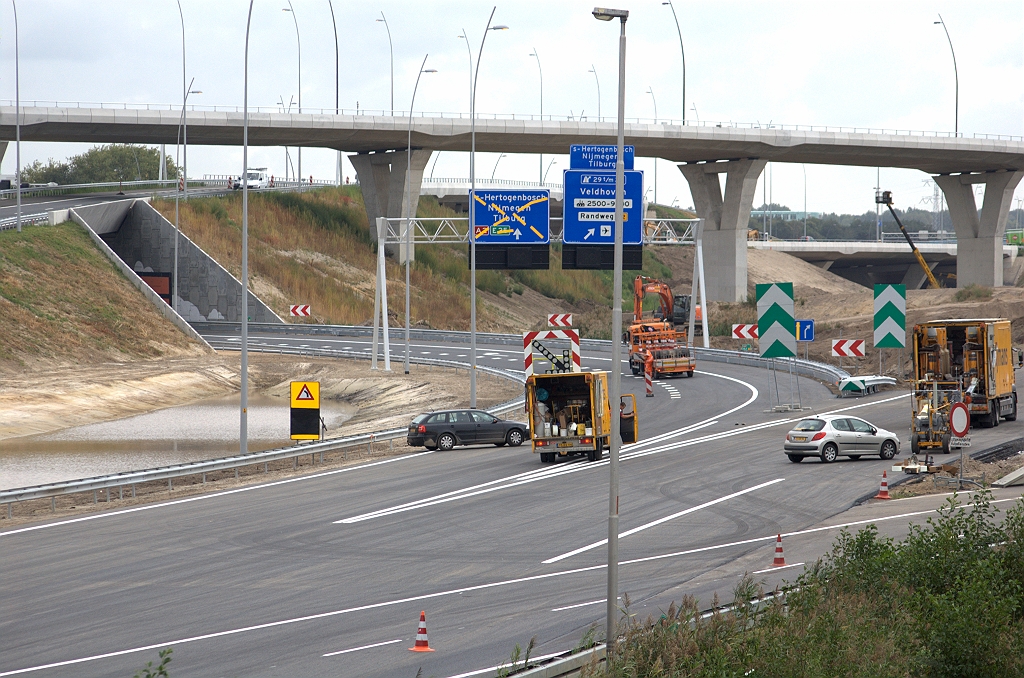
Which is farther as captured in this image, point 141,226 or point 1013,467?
point 141,226

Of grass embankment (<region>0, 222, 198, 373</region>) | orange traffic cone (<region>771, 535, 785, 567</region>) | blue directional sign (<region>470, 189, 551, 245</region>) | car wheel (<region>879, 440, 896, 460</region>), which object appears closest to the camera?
orange traffic cone (<region>771, 535, 785, 567</region>)

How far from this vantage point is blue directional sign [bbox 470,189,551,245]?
41.3 metres

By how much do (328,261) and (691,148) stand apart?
32.2m

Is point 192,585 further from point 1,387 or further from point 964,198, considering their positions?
point 964,198

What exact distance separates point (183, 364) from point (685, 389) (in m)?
27.6

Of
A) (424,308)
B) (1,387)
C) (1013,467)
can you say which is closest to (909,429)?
(1013,467)

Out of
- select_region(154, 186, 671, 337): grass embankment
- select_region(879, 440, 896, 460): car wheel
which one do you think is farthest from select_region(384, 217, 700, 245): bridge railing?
select_region(879, 440, 896, 460): car wheel

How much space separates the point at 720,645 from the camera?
12.1 meters

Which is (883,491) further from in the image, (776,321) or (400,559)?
(776,321)

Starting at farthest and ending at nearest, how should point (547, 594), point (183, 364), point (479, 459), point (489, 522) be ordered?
point (183, 364)
point (479, 459)
point (489, 522)
point (547, 594)

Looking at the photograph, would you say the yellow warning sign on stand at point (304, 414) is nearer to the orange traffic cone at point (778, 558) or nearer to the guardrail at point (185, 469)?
the guardrail at point (185, 469)

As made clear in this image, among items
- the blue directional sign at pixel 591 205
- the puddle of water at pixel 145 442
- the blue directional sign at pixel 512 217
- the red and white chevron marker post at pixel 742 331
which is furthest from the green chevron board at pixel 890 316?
the red and white chevron marker post at pixel 742 331

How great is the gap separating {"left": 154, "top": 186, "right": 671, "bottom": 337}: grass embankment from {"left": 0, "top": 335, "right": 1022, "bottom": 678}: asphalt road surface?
5303 centimetres

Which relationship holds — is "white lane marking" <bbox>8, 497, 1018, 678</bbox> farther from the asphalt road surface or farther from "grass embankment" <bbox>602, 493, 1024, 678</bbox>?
"grass embankment" <bbox>602, 493, 1024, 678</bbox>
